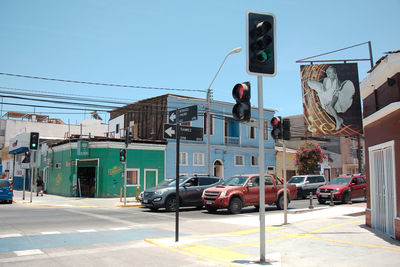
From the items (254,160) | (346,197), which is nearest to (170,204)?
(346,197)

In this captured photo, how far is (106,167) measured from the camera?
27.7 m

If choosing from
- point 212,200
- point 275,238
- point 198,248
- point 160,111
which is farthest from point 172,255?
point 160,111

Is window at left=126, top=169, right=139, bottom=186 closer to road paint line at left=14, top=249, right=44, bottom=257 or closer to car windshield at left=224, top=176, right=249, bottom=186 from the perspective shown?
car windshield at left=224, top=176, right=249, bottom=186

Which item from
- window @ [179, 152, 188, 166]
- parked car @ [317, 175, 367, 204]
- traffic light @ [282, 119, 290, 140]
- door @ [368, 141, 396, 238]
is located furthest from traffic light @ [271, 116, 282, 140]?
window @ [179, 152, 188, 166]

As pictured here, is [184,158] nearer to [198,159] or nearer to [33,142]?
[198,159]

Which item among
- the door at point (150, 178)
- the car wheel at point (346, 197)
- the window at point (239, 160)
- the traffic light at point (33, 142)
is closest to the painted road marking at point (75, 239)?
the car wheel at point (346, 197)

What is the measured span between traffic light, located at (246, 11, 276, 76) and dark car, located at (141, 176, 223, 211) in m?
12.0

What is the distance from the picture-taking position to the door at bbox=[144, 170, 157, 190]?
2946 cm

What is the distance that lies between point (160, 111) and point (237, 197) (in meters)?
15.8

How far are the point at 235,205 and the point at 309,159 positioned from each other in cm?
2077

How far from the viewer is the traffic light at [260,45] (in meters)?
6.84

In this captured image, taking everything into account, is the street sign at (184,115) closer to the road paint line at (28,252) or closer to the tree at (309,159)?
the road paint line at (28,252)

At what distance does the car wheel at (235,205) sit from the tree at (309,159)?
66.6 ft

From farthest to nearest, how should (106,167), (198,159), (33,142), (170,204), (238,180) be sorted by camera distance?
1. (198,159)
2. (106,167)
3. (33,142)
4. (170,204)
5. (238,180)
